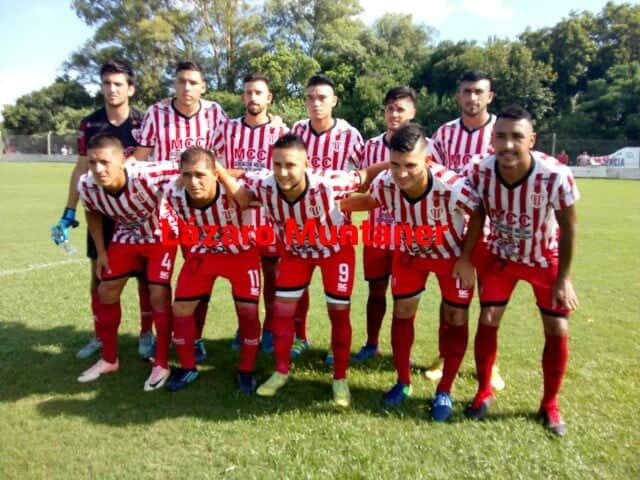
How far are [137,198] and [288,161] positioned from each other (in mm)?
1274

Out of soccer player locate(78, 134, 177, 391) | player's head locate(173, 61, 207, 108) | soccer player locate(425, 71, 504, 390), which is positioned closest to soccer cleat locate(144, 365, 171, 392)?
soccer player locate(78, 134, 177, 391)

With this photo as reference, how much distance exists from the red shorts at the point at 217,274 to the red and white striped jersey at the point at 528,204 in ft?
5.62

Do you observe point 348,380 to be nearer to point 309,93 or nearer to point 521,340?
point 521,340

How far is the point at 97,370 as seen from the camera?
3.95 metres

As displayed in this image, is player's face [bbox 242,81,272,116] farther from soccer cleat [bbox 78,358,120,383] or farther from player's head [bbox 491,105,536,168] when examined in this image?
soccer cleat [bbox 78,358,120,383]

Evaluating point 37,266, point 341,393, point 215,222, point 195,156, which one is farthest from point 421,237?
point 37,266

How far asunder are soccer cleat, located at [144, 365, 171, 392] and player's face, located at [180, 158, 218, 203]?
134 cm

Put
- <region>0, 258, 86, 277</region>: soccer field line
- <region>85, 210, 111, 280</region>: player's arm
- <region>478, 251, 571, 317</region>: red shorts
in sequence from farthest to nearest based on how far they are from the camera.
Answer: <region>0, 258, 86, 277</region>: soccer field line, <region>85, 210, 111, 280</region>: player's arm, <region>478, 251, 571, 317</region>: red shorts

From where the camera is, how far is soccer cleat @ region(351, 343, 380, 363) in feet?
14.1

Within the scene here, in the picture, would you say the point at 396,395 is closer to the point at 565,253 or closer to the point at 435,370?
the point at 435,370

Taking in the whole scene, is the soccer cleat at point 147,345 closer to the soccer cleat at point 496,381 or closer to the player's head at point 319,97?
the player's head at point 319,97

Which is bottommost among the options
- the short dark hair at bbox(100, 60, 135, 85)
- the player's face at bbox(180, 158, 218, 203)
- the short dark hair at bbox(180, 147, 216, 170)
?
the player's face at bbox(180, 158, 218, 203)

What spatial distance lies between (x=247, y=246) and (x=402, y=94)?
1.72 meters

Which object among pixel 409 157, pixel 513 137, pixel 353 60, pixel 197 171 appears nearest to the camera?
pixel 513 137
